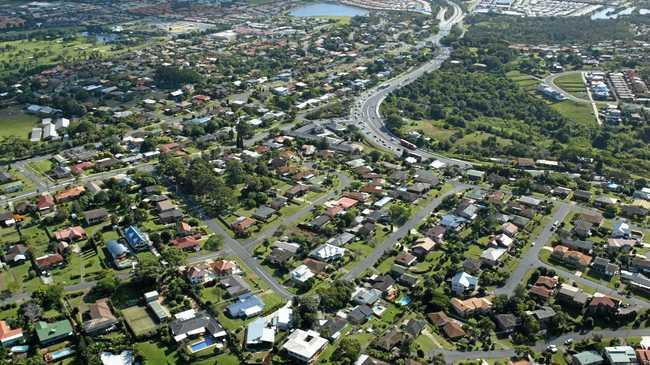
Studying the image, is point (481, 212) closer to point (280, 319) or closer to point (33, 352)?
point (280, 319)

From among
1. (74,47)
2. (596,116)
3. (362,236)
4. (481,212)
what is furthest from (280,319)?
(74,47)

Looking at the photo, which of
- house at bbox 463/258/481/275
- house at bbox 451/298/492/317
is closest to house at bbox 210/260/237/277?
house at bbox 451/298/492/317

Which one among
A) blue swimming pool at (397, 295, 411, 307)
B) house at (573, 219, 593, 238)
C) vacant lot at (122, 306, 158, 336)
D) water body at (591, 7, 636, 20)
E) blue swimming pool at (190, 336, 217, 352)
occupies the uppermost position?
water body at (591, 7, 636, 20)

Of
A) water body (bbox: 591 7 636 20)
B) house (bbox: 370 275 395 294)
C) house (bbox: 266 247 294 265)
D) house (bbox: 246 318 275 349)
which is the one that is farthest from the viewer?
water body (bbox: 591 7 636 20)

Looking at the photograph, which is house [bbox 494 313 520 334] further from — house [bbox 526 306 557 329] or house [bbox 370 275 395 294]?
house [bbox 370 275 395 294]

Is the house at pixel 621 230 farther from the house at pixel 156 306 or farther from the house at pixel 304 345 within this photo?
the house at pixel 156 306

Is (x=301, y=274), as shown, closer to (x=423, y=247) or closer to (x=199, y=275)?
(x=199, y=275)

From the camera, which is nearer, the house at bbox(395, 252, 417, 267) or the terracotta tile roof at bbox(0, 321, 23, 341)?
the terracotta tile roof at bbox(0, 321, 23, 341)
